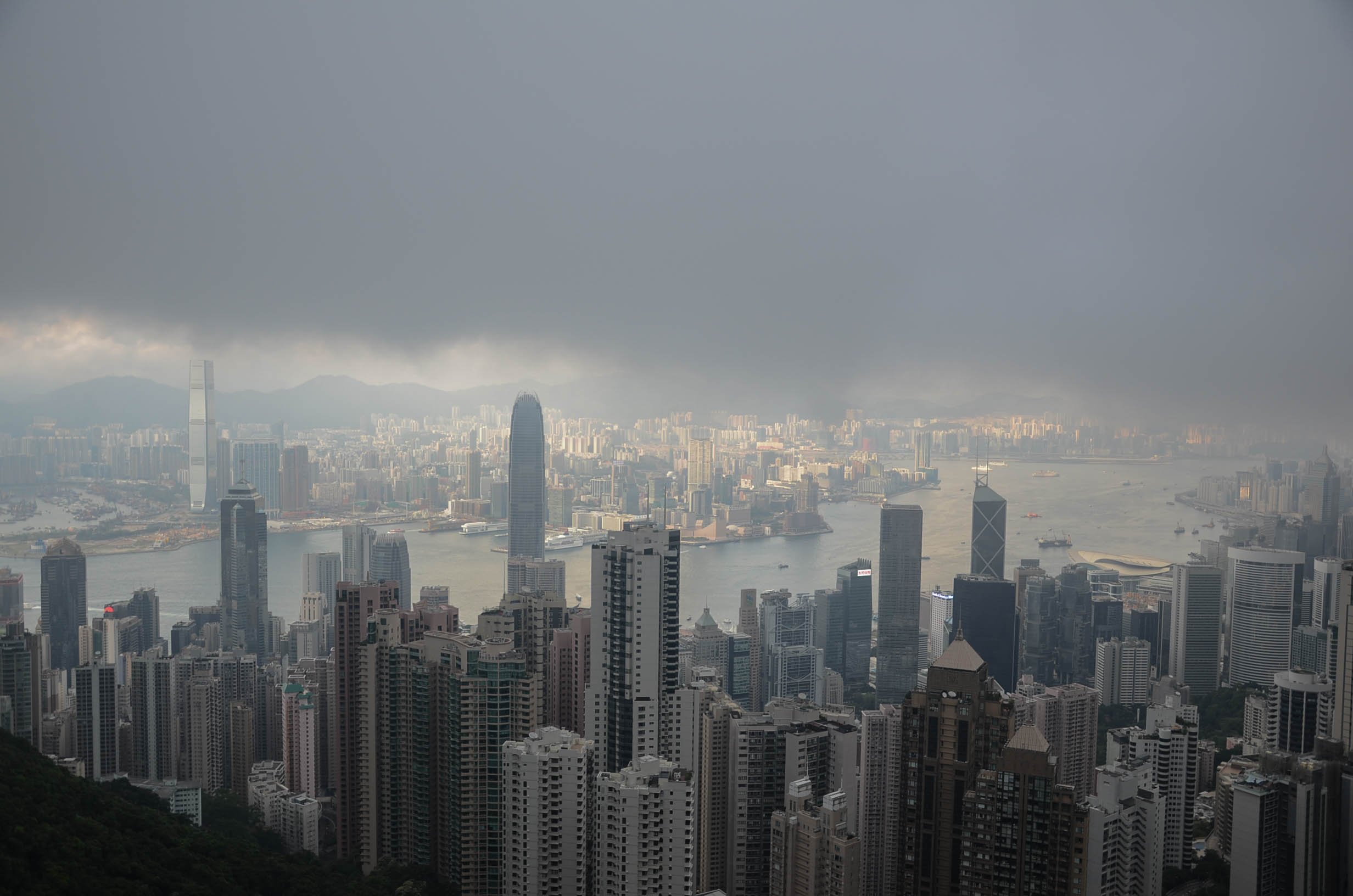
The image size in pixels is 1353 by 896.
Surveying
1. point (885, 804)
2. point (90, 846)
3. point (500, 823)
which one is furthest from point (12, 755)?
point (885, 804)

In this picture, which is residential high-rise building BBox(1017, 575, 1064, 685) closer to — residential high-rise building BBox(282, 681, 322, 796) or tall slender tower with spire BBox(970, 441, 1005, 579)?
tall slender tower with spire BBox(970, 441, 1005, 579)

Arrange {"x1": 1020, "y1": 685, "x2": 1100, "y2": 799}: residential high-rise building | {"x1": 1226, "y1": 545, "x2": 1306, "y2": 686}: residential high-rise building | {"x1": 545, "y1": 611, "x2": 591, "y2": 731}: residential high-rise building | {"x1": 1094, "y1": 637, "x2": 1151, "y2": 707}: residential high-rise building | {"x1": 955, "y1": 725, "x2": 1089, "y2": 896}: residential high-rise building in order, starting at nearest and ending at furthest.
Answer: {"x1": 955, "y1": 725, "x2": 1089, "y2": 896}: residential high-rise building < {"x1": 545, "y1": 611, "x2": 591, "y2": 731}: residential high-rise building < {"x1": 1020, "y1": 685, "x2": 1100, "y2": 799}: residential high-rise building < {"x1": 1226, "y1": 545, "x2": 1306, "y2": 686}: residential high-rise building < {"x1": 1094, "y1": 637, "x2": 1151, "y2": 707}: residential high-rise building

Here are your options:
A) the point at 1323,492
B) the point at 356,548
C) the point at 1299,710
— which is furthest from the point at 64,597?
the point at 1323,492

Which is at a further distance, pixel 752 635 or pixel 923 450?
pixel 923 450

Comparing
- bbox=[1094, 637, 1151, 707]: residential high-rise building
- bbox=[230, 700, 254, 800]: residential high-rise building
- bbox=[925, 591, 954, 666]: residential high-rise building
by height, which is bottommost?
bbox=[230, 700, 254, 800]: residential high-rise building

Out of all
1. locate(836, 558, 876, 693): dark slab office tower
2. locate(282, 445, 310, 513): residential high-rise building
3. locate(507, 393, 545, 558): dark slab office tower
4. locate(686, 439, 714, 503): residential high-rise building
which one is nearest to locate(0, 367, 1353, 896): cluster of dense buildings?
locate(836, 558, 876, 693): dark slab office tower

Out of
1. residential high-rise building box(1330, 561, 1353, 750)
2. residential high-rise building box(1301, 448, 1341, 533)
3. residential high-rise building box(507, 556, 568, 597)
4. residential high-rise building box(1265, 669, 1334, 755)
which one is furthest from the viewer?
residential high-rise building box(507, 556, 568, 597)

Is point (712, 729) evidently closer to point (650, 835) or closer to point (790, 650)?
point (650, 835)

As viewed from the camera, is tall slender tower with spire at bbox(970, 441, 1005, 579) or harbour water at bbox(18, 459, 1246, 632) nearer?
harbour water at bbox(18, 459, 1246, 632)
